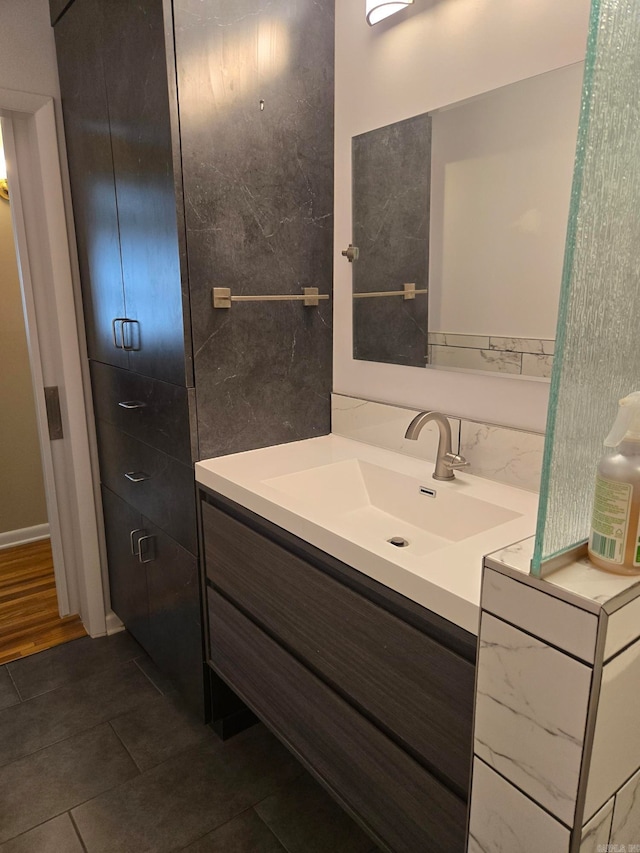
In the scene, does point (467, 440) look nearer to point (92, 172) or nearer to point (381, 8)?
point (381, 8)

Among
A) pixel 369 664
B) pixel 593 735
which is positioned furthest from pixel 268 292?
pixel 593 735

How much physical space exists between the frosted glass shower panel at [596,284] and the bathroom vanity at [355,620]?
26cm

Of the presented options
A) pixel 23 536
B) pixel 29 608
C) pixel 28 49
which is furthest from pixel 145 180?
pixel 23 536

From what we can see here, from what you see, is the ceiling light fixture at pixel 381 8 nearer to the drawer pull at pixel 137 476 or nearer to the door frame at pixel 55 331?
the door frame at pixel 55 331

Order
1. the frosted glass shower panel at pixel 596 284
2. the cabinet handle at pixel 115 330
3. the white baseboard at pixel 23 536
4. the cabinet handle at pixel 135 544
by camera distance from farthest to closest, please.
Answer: the white baseboard at pixel 23 536 → the cabinet handle at pixel 135 544 → the cabinet handle at pixel 115 330 → the frosted glass shower panel at pixel 596 284

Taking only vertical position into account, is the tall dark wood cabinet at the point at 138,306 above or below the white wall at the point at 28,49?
below

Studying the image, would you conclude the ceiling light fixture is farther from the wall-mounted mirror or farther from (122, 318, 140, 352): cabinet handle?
(122, 318, 140, 352): cabinet handle

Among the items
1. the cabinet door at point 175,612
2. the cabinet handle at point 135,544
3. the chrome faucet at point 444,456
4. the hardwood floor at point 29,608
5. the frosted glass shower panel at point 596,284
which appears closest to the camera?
the frosted glass shower panel at point 596,284

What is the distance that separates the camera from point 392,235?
1.64 m

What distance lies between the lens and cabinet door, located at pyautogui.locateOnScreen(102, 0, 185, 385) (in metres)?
1.48

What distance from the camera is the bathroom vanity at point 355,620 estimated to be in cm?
97

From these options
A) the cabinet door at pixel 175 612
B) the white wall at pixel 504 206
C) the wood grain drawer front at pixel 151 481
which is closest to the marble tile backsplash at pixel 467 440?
the white wall at pixel 504 206

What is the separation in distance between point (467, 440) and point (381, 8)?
114cm

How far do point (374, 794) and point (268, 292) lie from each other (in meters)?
1.28
